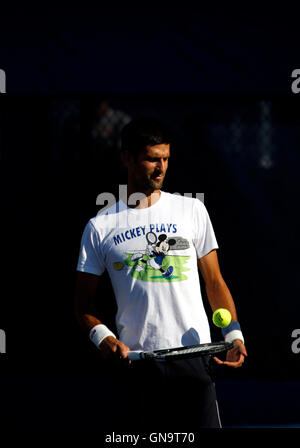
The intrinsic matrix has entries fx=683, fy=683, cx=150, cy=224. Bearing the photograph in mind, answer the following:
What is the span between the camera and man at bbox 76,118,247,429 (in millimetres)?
3715

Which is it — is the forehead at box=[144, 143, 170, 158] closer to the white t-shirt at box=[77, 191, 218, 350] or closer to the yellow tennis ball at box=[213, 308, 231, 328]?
the white t-shirt at box=[77, 191, 218, 350]

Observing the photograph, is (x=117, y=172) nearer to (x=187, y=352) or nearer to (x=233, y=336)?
(x=233, y=336)

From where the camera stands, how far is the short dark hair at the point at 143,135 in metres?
3.88

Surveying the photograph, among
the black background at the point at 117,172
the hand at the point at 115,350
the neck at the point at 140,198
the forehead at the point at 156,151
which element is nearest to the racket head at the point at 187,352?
the hand at the point at 115,350

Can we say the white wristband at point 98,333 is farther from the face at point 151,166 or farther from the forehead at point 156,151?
the forehead at point 156,151

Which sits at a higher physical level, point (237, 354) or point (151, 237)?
point (151, 237)

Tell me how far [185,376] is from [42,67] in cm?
269

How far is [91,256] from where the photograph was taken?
3898mm

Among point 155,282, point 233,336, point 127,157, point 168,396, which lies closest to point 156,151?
point 127,157

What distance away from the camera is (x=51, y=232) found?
5.27 meters

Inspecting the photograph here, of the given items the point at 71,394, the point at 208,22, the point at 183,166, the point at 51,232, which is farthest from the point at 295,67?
the point at 71,394

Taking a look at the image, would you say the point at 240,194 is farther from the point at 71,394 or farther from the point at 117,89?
the point at 71,394

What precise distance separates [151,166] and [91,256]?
2.02 feet
